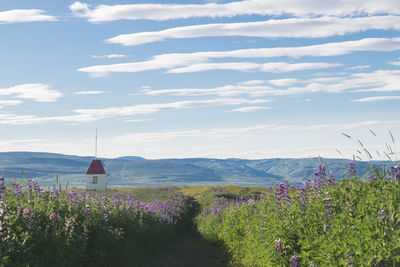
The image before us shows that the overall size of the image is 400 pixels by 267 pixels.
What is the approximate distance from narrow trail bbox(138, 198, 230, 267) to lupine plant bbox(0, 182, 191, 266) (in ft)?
1.74

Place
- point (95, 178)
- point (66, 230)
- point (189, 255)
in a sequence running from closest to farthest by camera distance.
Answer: point (66, 230)
point (189, 255)
point (95, 178)

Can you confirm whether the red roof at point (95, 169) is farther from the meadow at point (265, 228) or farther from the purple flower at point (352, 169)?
the purple flower at point (352, 169)

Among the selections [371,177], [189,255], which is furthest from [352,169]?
[189,255]

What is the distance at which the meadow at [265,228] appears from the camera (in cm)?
693

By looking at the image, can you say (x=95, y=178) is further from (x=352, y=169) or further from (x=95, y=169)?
(x=352, y=169)

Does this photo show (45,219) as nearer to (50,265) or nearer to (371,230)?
(50,265)

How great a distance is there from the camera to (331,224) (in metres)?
8.10

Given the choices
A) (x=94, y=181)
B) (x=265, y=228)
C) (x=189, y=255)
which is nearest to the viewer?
(x=265, y=228)

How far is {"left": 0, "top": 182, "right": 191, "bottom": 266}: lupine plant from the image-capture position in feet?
26.5

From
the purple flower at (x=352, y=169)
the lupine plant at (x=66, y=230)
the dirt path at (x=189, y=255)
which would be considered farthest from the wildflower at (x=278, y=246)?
the dirt path at (x=189, y=255)

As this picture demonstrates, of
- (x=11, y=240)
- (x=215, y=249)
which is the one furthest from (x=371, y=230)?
(x=215, y=249)

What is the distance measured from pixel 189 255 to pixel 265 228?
233 inches

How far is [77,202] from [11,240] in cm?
516

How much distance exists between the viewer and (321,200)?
8.98 metres
